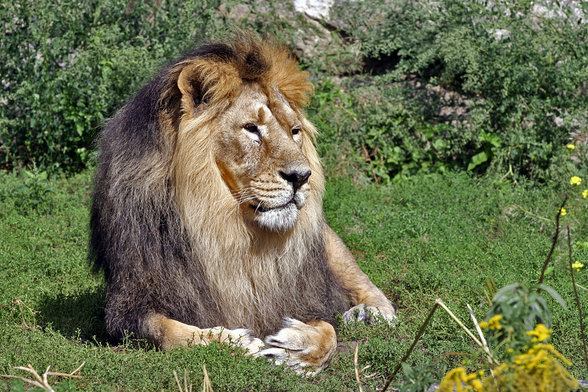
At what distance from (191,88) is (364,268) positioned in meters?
2.40

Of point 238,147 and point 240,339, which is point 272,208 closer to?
point 238,147

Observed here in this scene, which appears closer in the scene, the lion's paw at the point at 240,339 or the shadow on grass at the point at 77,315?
the lion's paw at the point at 240,339

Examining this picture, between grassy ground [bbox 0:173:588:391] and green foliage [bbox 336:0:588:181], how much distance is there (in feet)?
1.50

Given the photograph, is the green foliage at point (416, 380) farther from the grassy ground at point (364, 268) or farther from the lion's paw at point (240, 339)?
the lion's paw at point (240, 339)

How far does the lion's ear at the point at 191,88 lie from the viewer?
4145mm

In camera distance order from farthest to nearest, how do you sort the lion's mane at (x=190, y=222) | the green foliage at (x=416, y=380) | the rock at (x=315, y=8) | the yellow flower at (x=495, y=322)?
the rock at (x=315, y=8) < the lion's mane at (x=190, y=222) < the green foliage at (x=416, y=380) < the yellow flower at (x=495, y=322)

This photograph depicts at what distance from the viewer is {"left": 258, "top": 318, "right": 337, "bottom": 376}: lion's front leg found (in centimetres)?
404

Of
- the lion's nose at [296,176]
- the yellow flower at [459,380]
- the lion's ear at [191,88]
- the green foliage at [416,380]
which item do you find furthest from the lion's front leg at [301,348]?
the yellow flower at [459,380]

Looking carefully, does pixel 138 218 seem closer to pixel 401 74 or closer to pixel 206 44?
pixel 206 44

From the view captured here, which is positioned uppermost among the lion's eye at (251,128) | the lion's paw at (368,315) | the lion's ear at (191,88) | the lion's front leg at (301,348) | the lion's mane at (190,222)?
the lion's ear at (191,88)

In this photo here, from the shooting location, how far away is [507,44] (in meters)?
8.12

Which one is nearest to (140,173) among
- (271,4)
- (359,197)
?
(359,197)

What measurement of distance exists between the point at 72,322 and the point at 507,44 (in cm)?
544

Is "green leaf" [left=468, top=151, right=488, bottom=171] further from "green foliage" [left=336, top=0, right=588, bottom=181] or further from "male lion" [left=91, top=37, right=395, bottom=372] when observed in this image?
"male lion" [left=91, top=37, right=395, bottom=372]
